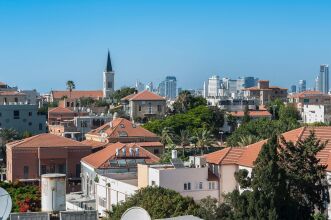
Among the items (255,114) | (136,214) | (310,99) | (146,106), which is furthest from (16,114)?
(310,99)

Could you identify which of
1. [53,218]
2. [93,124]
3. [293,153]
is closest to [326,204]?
[293,153]

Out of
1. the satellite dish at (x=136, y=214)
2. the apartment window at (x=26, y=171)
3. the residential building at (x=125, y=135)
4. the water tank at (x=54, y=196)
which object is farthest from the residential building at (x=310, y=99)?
the satellite dish at (x=136, y=214)

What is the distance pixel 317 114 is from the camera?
106812mm

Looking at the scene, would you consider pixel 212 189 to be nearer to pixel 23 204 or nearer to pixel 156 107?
pixel 23 204

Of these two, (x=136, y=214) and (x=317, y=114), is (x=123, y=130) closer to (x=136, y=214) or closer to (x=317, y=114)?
(x=136, y=214)

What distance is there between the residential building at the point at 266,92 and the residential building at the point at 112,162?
315 feet

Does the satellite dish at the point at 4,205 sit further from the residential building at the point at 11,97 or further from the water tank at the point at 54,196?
the residential building at the point at 11,97

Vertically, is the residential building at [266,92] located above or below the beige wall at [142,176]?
above

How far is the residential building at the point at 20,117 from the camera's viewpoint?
256ft

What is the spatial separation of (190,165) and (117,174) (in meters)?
5.67

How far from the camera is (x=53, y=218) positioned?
2778 cm

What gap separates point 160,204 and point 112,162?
578 inches

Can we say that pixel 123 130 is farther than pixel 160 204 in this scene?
Yes

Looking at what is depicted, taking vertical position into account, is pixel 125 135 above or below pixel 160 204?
above
